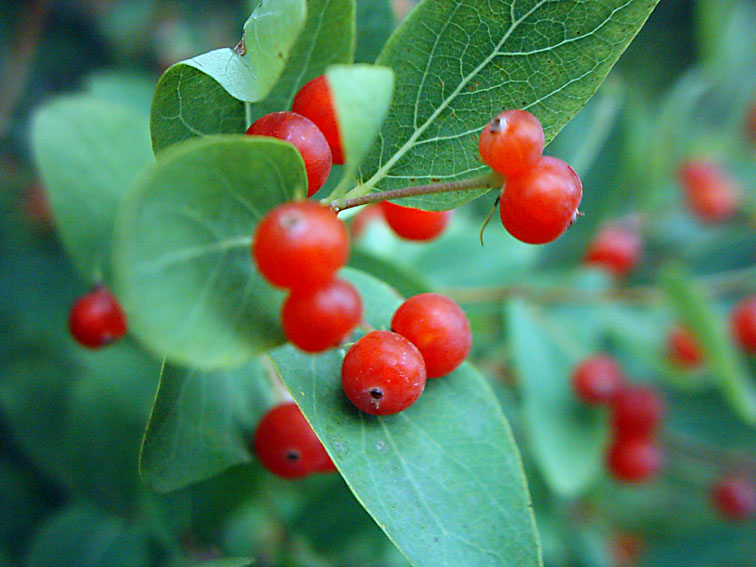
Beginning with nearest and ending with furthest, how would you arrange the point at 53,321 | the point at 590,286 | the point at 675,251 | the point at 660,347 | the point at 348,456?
the point at 348,456, the point at 53,321, the point at 660,347, the point at 590,286, the point at 675,251

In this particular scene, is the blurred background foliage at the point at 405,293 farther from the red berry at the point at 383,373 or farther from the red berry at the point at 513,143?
the red berry at the point at 383,373

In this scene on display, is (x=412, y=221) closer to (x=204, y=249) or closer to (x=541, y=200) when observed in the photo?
(x=541, y=200)

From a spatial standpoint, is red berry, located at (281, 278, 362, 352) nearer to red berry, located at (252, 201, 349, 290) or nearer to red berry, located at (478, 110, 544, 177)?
red berry, located at (252, 201, 349, 290)

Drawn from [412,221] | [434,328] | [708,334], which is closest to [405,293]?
[412,221]

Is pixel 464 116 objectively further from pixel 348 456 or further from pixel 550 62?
pixel 348 456

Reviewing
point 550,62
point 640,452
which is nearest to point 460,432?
point 550,62

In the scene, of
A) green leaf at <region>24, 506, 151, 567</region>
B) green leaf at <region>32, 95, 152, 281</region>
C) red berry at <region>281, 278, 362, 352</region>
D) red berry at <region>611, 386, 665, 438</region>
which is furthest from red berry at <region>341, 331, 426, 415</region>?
red berry at <region>611, 386, 665, 438</region>

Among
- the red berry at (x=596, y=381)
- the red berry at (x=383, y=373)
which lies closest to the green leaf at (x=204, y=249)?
the red berry at (x=383, y=373)
